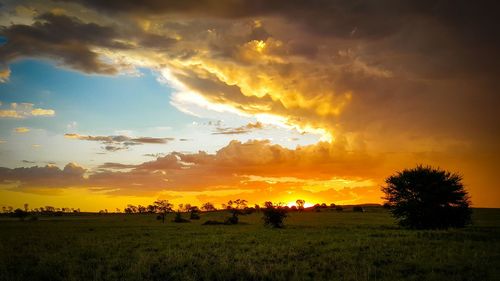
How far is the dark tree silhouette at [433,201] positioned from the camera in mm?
43125

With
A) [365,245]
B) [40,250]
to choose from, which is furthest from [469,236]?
[40,250]

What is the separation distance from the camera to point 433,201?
43219 mm

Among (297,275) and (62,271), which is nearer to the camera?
(297,275)

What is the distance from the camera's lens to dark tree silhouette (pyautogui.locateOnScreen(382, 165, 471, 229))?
43125mm

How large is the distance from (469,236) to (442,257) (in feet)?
43.7

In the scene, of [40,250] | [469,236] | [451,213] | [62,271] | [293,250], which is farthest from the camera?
[451,213]

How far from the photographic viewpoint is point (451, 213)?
4319cm

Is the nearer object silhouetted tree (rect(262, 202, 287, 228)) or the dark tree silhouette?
the dark tree silhouette

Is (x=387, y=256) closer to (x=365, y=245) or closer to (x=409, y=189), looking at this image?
(x=365, y=245)

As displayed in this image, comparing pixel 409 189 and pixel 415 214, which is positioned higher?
pixel 409 189

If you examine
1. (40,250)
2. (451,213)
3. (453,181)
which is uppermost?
(453,181)

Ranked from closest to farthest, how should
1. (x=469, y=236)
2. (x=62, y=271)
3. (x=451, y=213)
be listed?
(x=62, y=271)
(x=469, y=236)
(x=451, y=213)

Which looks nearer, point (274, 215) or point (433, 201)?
point (433, 201)

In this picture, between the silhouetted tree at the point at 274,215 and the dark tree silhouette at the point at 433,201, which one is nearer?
the dark tree silhouette at the point at 433,201
